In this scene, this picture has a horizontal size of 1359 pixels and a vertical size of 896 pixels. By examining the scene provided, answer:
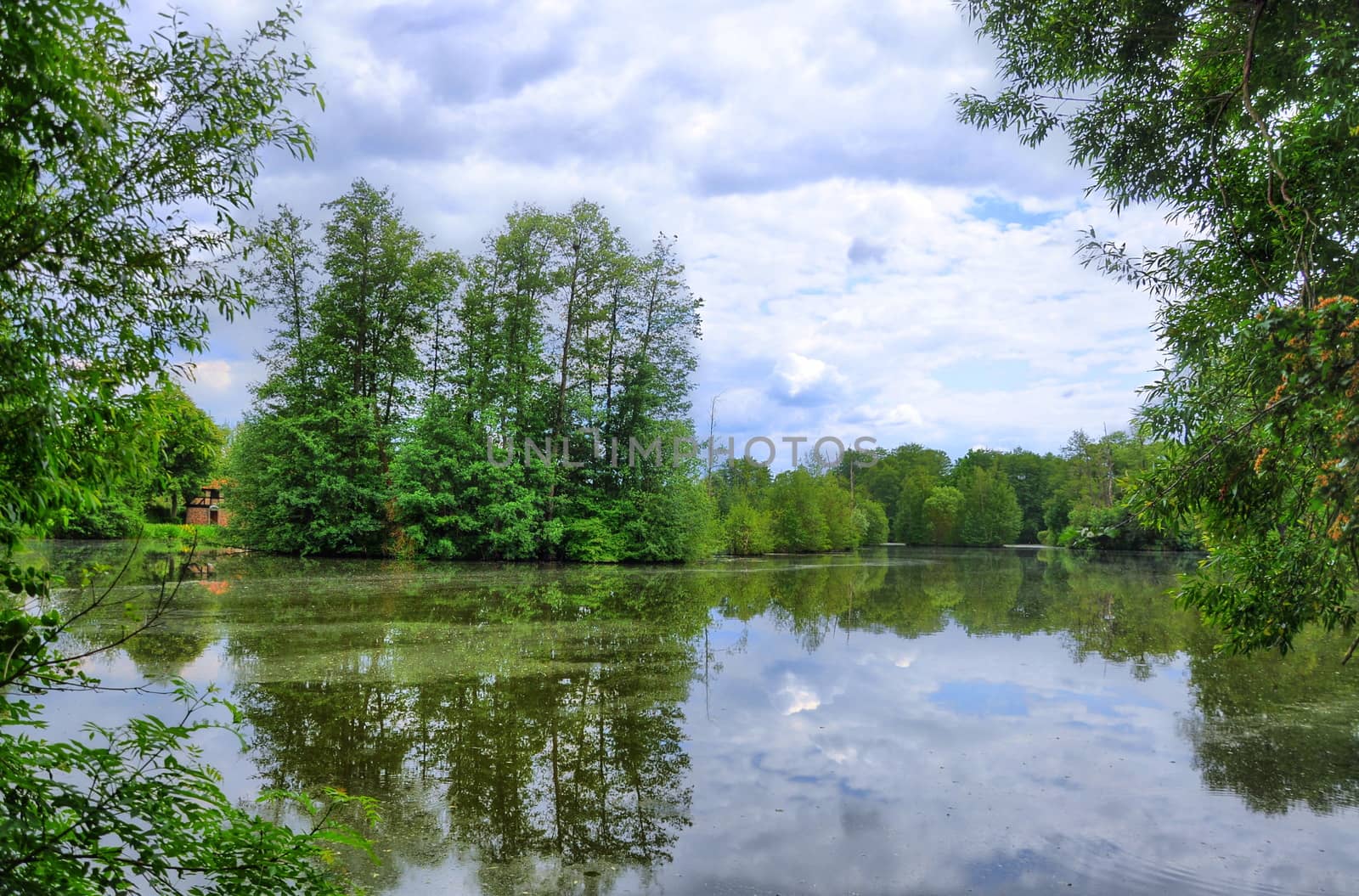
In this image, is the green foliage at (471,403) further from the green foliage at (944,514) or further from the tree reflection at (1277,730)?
the green foliage at (944,514)

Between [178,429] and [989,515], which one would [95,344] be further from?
[989,515]

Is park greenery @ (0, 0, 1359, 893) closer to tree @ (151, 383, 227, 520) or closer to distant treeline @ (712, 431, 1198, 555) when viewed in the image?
tree @ (151, 383, 227, 520)

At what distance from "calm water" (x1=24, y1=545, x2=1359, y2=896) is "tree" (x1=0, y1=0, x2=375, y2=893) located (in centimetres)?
206

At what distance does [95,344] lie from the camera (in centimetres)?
266

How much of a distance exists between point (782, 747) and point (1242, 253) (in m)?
5.24

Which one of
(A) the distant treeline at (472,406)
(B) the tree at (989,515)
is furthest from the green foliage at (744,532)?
(B) the tree at (989,515)

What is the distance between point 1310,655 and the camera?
35.1 feet

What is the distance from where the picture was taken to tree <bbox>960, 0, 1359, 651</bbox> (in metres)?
3.31

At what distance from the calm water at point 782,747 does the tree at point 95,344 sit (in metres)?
2.06

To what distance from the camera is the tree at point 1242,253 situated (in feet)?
10.9

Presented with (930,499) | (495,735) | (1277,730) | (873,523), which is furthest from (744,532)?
(930,499)

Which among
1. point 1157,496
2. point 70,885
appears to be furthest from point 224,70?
point 1157,496

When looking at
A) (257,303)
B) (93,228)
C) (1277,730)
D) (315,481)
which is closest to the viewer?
(93,228)

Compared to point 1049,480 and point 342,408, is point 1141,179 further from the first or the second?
point 1049,480
